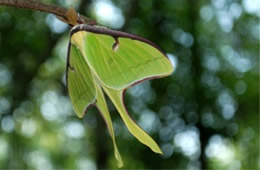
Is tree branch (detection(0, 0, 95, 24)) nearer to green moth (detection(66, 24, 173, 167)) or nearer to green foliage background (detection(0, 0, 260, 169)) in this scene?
green moth (detection(66, 24, 173, 167))

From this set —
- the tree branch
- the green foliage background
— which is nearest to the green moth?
the tree branch

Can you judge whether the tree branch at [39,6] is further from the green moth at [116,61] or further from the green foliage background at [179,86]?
the green foliage background at [179,86]

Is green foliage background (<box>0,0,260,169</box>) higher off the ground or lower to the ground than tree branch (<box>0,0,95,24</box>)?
lower

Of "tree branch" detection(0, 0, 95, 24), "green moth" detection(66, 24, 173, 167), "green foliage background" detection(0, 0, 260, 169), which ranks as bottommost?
"green foliage background" detection(0, 0, 260, 169)

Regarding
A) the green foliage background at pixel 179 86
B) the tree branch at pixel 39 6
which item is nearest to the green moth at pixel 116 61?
the tree branch at pixel 39 6

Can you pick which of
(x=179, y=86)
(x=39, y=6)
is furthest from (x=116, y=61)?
(x=179, y=86)

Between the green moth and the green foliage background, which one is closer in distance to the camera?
the green moth

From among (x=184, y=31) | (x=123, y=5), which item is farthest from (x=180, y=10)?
(x=123, y=5)

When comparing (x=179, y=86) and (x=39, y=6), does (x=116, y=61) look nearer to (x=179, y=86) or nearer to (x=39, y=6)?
(x=39, y=6)

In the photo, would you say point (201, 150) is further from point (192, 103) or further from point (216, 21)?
point (216, 21)
